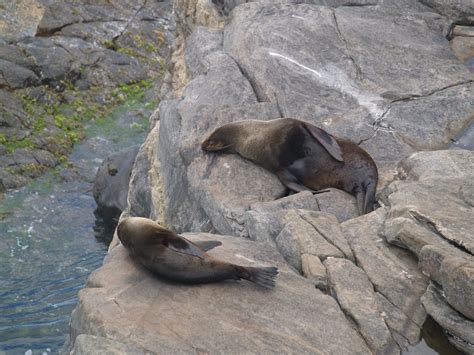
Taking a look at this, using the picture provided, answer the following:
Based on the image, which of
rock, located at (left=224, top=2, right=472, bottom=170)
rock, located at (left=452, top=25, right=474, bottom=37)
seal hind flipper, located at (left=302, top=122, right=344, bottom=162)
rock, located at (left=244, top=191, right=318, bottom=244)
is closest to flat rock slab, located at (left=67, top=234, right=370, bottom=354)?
rock, located at (left=244, top=191, right=318, bottom=244)

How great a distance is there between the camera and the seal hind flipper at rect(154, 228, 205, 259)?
629cm

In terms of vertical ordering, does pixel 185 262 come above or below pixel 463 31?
below

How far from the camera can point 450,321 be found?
5543 millimetres

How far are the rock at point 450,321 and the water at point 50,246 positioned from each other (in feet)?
19.3

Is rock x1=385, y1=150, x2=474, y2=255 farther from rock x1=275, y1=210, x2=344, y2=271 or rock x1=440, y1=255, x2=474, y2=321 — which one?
rock x1=275, y1=210, x2=344, y2=271

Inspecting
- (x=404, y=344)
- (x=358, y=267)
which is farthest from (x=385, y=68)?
(x=404, y=344)

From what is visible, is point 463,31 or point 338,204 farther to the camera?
point 463,31

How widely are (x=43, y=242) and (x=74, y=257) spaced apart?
2.42 ft

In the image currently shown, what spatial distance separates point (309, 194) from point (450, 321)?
2479mm

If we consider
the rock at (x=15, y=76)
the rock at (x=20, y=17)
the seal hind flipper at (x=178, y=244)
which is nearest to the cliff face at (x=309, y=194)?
the seal hind flipper at (x=178, y=244)

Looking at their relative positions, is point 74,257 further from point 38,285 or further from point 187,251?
point 187,251

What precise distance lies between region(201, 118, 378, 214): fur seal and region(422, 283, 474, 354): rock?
2.47m

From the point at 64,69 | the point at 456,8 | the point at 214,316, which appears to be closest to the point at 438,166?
the point at 214,316

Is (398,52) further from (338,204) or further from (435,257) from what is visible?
(435,257)
